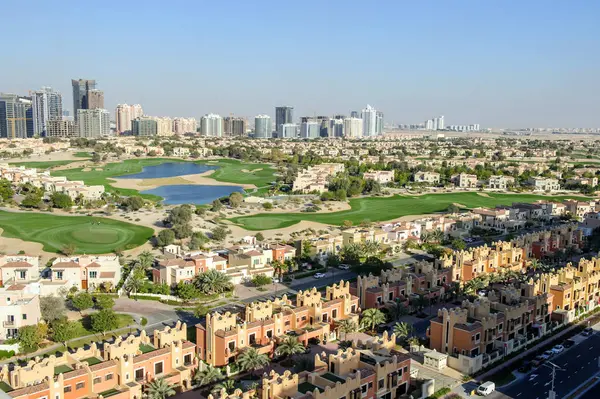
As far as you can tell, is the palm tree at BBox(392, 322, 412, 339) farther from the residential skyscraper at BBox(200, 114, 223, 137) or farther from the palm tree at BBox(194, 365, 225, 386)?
the residential skyscraper at BBox(200, 114, 223, 137)

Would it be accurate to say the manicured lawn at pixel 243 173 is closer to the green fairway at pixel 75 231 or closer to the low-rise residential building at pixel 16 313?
the green fairway at pixel 75 231

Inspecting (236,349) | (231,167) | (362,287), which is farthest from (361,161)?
(236,349)

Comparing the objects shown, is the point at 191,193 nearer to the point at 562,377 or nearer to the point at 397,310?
the point at 397,310

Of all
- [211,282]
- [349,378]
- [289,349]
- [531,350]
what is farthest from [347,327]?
[211,282]

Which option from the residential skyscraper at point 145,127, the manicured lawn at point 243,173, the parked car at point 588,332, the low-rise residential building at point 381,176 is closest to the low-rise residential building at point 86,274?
the parked car at point 588,332

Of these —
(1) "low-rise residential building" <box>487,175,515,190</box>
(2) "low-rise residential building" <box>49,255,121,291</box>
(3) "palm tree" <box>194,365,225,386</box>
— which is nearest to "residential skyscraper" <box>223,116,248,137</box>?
(1) "low-rise residential building" <box>487,175,515,190</box>

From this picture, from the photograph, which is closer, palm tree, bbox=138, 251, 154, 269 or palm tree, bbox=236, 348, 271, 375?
palm tree, bbox=236, 348, 271, 375
